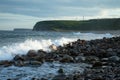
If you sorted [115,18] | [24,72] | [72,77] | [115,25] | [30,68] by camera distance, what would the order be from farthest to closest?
[115,18] → [115,25] → [30,68] → [24,72] → [72,77]

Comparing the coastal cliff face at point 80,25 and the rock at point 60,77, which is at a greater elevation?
the rock at point 60,77

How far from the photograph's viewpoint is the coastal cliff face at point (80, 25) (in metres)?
140

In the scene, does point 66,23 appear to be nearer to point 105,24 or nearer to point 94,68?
point 105,24

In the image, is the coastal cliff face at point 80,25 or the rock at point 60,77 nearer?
the rock at point 60,77

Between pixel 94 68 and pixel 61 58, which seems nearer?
pixel 94 68

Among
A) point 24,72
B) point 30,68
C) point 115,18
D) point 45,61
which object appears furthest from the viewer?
point 115,18

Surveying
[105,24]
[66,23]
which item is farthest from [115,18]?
[66,23]

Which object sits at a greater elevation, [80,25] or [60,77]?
[60,77]

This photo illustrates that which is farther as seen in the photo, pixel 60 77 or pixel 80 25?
pixel 80 25

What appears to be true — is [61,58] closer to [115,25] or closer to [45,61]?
[45,61]

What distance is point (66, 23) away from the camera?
167m

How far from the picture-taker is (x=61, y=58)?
17.3m

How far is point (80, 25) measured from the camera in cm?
15912

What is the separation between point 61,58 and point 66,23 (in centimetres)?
14967
